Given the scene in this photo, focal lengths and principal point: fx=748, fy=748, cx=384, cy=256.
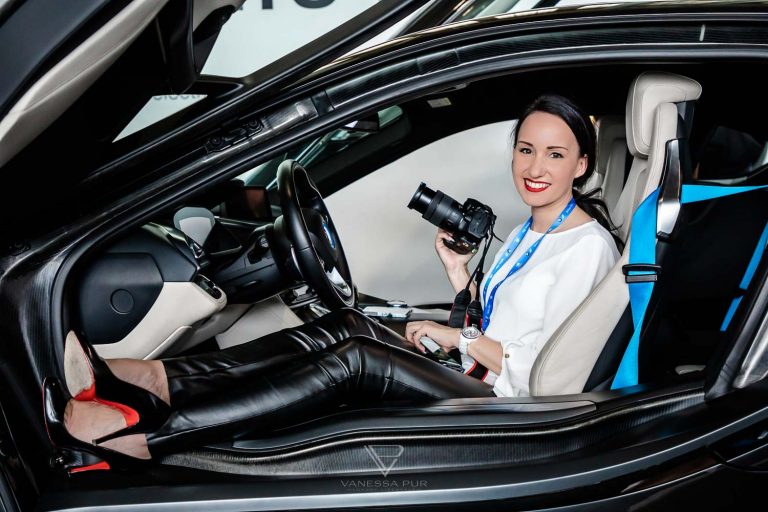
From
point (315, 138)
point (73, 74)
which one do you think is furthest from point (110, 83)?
point (315, 138)

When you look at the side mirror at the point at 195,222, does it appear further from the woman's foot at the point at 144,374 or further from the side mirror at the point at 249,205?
the woman's foot at the point at 144,374

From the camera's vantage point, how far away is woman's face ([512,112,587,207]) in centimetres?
163

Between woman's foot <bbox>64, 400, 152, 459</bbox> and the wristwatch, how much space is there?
0.75 meters

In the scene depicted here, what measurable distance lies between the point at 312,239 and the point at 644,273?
776 mm

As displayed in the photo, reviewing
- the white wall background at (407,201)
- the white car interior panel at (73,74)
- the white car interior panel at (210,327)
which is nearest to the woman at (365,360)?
the white car interior panel at (210,327)

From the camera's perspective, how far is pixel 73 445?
1210mm

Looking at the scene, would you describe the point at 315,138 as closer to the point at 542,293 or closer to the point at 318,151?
the point at 542,293

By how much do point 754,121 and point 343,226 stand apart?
2.70 m

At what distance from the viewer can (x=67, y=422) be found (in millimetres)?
1201

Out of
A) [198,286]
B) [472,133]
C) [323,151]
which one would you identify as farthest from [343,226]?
[198,286]

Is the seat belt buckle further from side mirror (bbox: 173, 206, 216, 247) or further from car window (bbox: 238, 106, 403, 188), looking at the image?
car window (bbox: 238, 106, 403, 188)

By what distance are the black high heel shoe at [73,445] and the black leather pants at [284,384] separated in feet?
0.18

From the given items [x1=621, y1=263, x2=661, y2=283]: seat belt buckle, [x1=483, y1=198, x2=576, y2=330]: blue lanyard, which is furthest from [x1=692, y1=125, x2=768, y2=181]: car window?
[x1=621, y1=263, x2=661, y2=283]: seat belt buckle

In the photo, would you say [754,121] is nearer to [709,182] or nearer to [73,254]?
[709,182]
